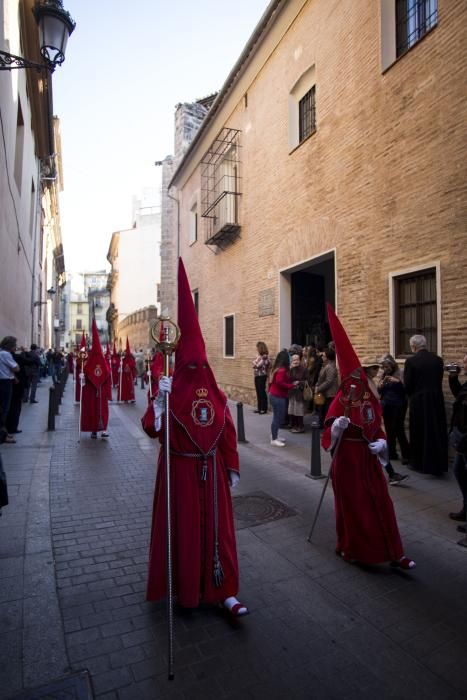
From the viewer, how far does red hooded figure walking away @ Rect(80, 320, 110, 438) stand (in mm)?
9469

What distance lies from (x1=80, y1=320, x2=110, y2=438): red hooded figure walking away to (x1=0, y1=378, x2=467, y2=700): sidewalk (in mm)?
3616

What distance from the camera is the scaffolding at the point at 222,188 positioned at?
15.7 m

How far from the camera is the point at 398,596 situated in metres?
3.45

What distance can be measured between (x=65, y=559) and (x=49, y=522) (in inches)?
37.7

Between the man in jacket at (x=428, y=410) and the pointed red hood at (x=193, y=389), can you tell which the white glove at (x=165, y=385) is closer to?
the pointed red hood at (x=193, y=389)

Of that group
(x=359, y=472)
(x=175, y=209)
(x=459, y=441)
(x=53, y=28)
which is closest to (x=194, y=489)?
(x=359, y=472)

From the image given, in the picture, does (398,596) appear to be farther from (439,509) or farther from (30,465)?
(30,465)

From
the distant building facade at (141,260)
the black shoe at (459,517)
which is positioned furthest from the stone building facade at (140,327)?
the black shoe at (459,517)

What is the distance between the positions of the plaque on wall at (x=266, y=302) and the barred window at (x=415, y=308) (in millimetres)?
5224

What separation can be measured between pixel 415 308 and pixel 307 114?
6.83 metres

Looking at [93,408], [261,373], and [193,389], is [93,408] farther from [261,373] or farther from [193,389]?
[193,389]

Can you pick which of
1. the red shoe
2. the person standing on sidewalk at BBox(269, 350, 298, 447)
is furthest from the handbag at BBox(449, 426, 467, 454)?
the person standing on sidewalk at BBox(269, 350, 298, 447)

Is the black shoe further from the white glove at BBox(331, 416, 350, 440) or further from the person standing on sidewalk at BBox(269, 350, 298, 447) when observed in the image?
the person standing on sidewalk at BBox(269, 350, 298, 447)

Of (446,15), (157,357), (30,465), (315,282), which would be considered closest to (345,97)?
(446,15)
